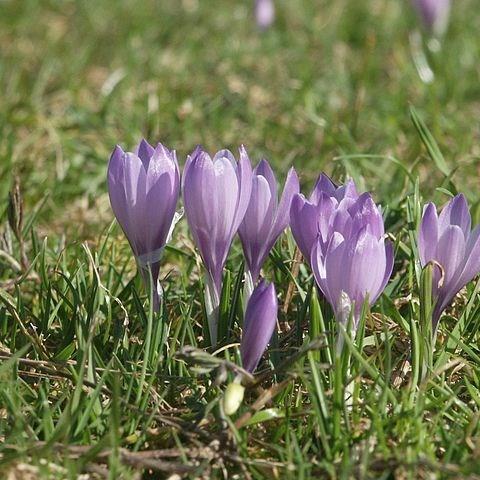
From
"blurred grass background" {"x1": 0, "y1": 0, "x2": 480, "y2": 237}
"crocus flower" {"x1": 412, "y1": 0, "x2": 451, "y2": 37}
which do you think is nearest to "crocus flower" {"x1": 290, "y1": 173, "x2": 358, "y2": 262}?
"blurred grass background" {"x1": 0, "y1": 0, "x2": 480, "y2": 237}

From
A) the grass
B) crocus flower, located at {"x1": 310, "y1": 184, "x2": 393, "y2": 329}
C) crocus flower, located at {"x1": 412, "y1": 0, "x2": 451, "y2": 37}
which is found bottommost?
the grass

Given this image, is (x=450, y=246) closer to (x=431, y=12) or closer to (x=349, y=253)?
(x=349, y=253)

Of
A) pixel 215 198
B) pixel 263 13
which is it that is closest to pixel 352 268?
pixel 215 198

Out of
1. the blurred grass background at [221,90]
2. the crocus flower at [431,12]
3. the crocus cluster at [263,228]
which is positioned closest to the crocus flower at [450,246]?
the crocus cluster at [263,228]

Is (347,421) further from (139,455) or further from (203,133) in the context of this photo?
(203,133)

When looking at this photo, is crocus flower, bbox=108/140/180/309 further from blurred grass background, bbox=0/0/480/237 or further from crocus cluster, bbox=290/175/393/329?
blurred grass background, bbox=0/0/480/237

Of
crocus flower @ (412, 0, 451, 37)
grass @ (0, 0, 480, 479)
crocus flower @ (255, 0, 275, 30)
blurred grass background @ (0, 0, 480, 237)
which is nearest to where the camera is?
grass @ (0, 0, 480, 479)

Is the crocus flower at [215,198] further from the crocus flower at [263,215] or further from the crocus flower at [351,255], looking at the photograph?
the crocus flower at [351,255]
